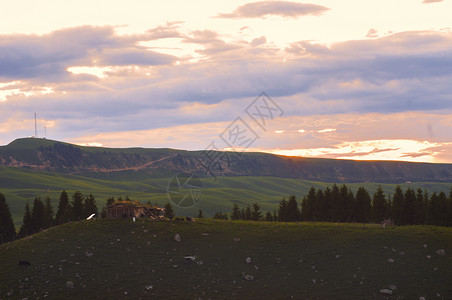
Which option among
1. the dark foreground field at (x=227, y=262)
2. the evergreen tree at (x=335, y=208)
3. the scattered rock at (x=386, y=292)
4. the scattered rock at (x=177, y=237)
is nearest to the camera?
the scattered rock at (x=386, y=292)

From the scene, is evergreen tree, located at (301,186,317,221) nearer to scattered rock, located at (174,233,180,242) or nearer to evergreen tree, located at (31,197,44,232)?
scattered rock, located at (174,233,180,242)

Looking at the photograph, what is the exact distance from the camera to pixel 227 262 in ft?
219

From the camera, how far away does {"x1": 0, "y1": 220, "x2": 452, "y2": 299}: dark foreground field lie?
59.1 meters

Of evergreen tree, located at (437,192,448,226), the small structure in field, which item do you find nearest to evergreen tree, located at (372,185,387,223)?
evergreen tree, located at (437,192,448,226)

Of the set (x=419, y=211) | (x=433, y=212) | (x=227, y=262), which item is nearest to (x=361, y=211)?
(x=419, y=211)

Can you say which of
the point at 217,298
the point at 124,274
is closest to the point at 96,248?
the point at 124,274

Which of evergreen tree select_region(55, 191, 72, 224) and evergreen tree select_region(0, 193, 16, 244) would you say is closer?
evergreen tree select_region(0, 193, 16, 244)

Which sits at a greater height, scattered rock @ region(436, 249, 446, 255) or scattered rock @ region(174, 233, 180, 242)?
scattered rock @ region(174, 233, 180, 242)

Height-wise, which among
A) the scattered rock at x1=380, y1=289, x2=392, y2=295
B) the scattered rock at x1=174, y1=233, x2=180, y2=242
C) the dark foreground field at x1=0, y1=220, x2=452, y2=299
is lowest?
the scattered rock at x1=380, y1=289, x2=392, y2=295

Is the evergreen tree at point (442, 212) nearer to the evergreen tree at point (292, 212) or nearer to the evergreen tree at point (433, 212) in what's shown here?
A: the evergreen tree at point (433, 212)

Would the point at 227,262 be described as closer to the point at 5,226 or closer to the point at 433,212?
the point at 433,212

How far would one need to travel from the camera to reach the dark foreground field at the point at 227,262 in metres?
59.1

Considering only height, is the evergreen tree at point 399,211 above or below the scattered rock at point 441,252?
above

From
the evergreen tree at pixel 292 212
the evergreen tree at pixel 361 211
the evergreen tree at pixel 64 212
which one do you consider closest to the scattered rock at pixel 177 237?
the evergreen tree at pixel 64 212
